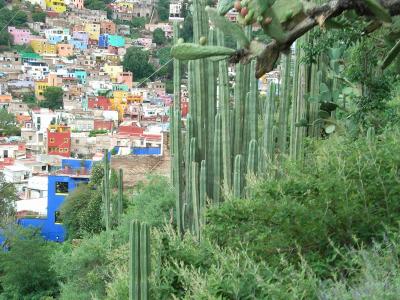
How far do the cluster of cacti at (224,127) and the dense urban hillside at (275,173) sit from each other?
0.01 metres

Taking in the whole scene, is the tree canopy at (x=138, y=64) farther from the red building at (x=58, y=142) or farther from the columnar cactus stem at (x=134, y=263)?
the columnar cactus stem at (x=134, y=263)

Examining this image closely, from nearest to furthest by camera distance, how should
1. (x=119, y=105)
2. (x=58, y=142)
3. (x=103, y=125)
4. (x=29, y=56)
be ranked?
(x=58, y=142)
(x=103, y=125)
(x=119, y=105)
(x=29, y=56)

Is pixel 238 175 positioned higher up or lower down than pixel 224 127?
lower down

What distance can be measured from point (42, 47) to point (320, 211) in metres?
65.7

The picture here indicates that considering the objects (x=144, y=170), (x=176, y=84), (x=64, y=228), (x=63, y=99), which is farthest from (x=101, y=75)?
(x=176, y=84)

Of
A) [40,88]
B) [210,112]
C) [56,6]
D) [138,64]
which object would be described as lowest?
[210,112]

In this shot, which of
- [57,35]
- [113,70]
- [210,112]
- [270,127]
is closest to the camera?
[270,127]

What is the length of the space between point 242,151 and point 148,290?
2.71m

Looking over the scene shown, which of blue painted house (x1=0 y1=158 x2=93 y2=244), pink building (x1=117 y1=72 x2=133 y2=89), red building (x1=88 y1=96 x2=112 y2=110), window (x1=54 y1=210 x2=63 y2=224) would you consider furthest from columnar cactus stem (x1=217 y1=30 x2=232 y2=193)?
pink building (x1=117 y1=72 x2=133 y2=89)

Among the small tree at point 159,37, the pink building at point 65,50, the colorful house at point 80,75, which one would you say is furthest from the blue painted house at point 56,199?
the small tree at point 159,37

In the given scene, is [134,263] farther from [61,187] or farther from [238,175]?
[61,187]

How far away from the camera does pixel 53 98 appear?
173 ft

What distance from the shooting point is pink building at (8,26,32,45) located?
68.8m

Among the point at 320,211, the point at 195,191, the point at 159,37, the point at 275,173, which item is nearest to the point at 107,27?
the point at 159,37
